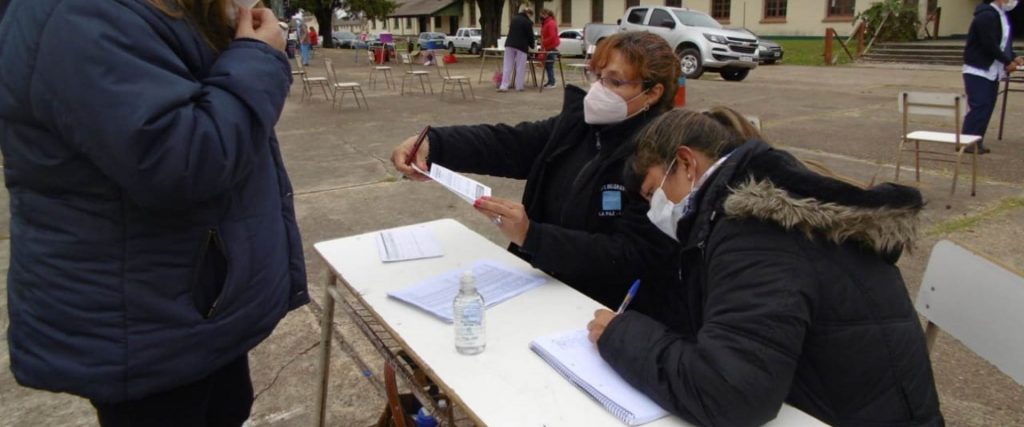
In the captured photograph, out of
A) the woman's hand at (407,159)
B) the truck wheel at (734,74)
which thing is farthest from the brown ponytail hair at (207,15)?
the truck wheel at (734,74)

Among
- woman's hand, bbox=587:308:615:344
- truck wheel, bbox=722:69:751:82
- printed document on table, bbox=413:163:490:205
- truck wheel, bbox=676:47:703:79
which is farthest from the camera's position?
truck wheel, bbox=722:69:751:82

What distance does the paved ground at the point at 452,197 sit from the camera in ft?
8.46

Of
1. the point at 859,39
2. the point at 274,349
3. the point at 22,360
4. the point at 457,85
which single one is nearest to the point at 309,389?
the point at 274,349

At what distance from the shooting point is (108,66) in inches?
42.4

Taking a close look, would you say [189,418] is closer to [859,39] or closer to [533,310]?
[533,310]

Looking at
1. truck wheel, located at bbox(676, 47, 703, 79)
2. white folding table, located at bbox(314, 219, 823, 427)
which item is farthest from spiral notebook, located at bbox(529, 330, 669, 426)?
truck wheel, located at bbox(676, 47, 703, 79)

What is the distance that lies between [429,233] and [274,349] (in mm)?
1122

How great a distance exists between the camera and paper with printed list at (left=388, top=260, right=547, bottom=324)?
1.70m

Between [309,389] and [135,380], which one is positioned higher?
[135,380]

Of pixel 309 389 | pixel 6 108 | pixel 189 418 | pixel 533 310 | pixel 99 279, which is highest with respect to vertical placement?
pixel 6 108

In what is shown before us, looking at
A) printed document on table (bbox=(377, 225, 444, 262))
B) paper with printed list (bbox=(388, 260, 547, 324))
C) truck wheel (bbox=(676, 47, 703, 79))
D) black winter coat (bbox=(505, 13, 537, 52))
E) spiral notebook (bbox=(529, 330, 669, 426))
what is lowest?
spiral notebook (bbox=(529, 330, 669, 426))

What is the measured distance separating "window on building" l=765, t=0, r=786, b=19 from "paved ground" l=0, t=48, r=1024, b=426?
16.3 meters

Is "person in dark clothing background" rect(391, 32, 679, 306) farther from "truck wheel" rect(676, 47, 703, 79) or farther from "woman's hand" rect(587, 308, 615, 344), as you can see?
"truck wheel" rect(676, 47, 703, 79)

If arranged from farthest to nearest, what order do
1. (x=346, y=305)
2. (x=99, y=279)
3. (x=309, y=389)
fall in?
1. (x=309, y=389)
2. (x=346, y=305)
3. (x=99, y=279)
